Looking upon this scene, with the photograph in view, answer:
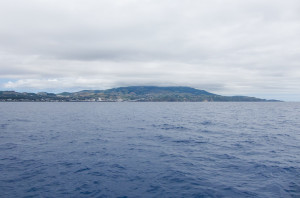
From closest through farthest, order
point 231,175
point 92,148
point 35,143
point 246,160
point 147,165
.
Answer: point 231,175, point 147,165, point 246,160, point 92,148, point 35,143

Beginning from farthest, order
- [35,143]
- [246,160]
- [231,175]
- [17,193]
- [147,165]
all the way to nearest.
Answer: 1. [35,143]
2. [246,160]
3. [147,165]
4. [231,175]
5. [17,193]

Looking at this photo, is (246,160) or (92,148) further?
(92,148)

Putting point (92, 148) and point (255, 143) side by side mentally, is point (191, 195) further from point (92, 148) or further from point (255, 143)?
point (255, 143)

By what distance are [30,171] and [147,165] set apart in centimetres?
1236

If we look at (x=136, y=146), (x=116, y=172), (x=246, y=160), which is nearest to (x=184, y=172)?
(x=116, y=172)

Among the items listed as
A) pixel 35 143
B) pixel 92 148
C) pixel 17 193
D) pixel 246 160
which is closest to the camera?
pixel 17 193

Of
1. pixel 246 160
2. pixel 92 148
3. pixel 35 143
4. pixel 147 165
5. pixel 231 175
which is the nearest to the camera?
pixel 231 175

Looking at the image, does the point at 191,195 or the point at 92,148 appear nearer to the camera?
the point at 191,195

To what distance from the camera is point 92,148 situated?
29.4 metres

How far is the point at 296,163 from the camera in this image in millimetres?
22781

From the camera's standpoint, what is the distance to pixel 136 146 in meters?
30.7

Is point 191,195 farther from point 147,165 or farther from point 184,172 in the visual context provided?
point 147,165

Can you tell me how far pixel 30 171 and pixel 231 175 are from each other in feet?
67.8

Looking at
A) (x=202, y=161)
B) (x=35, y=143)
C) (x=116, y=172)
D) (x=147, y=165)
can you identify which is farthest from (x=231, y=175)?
(x=35, y=143)
